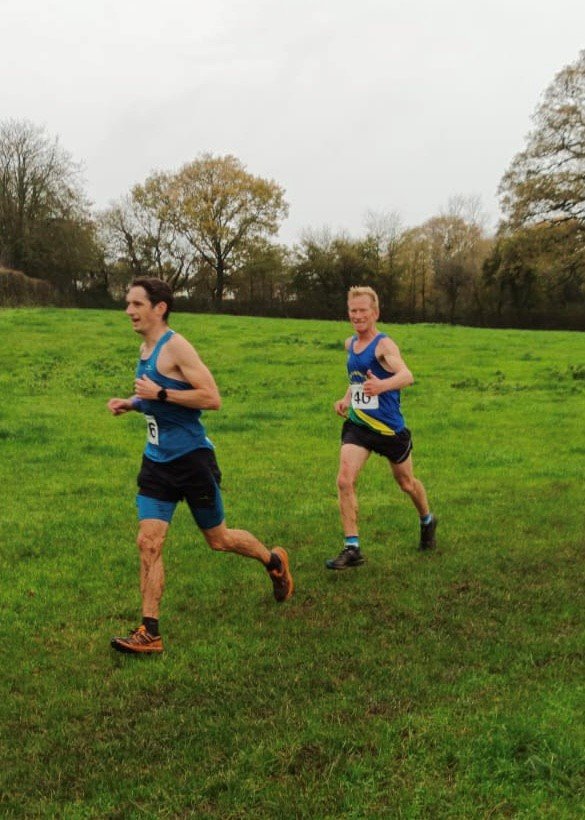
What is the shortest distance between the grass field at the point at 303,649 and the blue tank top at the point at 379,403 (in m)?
1.20

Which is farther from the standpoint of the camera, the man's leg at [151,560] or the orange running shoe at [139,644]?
the man's leg at [151,560]

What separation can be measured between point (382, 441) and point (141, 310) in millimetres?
2572

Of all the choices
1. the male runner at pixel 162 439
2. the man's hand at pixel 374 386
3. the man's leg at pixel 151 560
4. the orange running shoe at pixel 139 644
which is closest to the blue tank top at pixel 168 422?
the male runner at pixel 162 439

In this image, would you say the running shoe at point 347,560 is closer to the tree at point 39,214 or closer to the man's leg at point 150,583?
the man's leg at point 150,583

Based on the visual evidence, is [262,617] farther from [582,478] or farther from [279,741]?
[582,478]

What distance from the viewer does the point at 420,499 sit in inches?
255

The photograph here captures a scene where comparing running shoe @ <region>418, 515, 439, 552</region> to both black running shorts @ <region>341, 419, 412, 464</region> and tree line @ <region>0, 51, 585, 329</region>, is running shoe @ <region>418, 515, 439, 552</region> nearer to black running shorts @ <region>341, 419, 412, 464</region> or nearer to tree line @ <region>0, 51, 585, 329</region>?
black running shorts @ <region>341, 419, 412, 464</region>

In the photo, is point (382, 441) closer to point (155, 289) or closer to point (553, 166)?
point (155, 289)

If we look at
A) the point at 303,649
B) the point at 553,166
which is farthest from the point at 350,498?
the point at 553,166

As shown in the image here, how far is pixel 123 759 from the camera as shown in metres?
3.35

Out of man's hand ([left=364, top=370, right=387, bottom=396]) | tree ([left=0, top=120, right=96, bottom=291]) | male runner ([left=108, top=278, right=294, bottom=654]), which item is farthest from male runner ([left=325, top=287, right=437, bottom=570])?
tree ([left=0, top=120, right=96, bottom=291])

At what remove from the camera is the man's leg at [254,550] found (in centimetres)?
498

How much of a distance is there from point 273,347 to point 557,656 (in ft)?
60.6

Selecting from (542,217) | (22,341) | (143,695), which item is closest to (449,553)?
(143,695)
